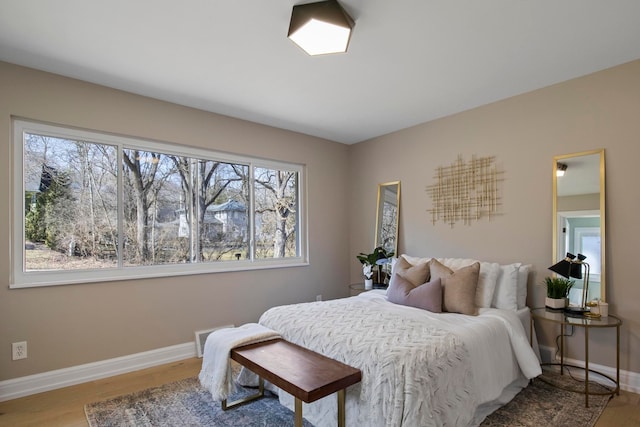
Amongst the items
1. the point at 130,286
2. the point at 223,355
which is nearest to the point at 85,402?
the point at 130,286

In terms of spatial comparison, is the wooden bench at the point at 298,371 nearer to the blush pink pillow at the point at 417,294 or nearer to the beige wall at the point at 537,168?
the blush pink pillow at the point at 417,294

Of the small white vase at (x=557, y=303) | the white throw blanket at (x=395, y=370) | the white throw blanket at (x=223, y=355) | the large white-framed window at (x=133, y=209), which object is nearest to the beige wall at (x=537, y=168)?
the small white vase at (x=557, y=303)

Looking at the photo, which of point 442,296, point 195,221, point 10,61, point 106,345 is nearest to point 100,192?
point 195,221

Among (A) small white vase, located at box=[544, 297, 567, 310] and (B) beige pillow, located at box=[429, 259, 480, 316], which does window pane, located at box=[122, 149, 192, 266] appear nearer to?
(B) beige pillow, located at box=[429, 259, 480, 316]

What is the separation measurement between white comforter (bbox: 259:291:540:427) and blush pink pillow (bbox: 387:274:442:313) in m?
0.11

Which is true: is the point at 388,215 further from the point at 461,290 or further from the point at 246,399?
the point at 246,399

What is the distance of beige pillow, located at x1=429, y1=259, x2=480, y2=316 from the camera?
2.77m

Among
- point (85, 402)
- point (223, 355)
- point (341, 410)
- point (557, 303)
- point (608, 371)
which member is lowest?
point (85, 402)

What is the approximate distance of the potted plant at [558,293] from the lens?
9.07ft

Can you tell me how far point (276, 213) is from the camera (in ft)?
14.2

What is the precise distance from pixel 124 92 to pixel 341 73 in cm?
197

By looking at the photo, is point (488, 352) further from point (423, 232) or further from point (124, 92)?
point (124, 92)

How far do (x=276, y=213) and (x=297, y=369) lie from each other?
2584 mm

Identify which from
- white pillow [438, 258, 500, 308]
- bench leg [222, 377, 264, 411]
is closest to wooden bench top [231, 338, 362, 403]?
bench leg [222, 377, 264, 411]
